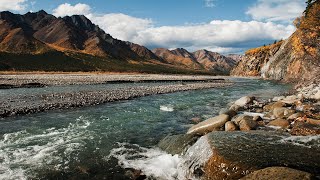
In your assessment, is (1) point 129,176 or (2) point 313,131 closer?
(1) point 129,176

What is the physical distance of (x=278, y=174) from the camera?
973cm

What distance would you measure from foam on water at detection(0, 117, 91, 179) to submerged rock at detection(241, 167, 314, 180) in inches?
381

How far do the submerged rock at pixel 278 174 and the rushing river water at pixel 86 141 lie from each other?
5220mm

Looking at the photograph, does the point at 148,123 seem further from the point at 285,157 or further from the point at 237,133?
the point at 285,157

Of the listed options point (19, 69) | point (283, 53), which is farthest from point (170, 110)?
point (19, 69)

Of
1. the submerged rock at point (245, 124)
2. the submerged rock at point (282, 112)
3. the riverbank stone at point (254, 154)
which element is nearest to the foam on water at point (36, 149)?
the riverbank stone at point (254, 154)

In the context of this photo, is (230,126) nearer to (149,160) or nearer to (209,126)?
(209,126)

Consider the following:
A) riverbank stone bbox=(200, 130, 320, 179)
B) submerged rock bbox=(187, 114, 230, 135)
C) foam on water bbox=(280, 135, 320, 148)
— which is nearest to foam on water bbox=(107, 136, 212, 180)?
riverbank stone bbox=(200, 130, 320, 179)

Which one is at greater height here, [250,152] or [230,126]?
[250,152]

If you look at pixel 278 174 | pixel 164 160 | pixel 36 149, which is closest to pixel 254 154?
pixel 278 174

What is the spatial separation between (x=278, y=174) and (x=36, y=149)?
14.2 m

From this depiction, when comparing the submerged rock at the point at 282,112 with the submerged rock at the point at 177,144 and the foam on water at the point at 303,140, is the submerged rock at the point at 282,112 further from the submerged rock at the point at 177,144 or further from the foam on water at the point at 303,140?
the submerged rock at the point at 177,144

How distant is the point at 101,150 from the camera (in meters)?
17.8

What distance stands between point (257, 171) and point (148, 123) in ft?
52.8
